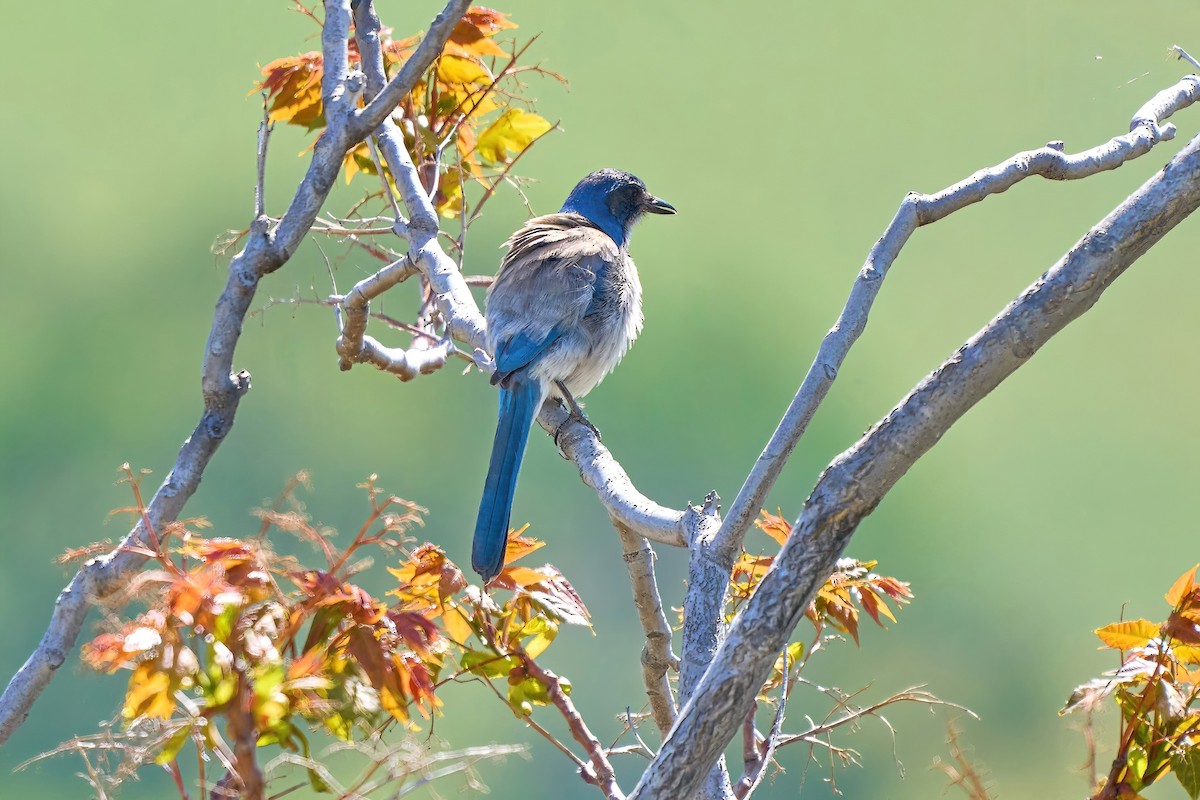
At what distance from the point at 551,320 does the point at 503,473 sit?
51cm

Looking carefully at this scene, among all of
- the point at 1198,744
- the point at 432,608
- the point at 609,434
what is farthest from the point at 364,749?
the point at 609,434

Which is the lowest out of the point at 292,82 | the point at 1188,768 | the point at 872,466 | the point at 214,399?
the point at 1188,768

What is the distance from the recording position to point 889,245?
4.88ft

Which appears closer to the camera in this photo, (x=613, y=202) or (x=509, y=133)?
(x=509, y=133)

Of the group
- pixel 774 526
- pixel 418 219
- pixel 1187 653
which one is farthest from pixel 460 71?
pixel 1187 653

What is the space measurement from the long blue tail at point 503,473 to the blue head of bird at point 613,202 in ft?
2.78

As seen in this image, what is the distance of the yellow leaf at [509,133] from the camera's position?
2.70m

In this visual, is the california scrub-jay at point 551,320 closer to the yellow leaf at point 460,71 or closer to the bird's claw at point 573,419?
the bird's claw at point 573,419

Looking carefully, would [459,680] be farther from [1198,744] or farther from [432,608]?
[1198,744]

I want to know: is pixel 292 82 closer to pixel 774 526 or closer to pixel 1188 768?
pixel 774 526

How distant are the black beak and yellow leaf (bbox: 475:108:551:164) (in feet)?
2.68

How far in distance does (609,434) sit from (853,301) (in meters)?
3.91

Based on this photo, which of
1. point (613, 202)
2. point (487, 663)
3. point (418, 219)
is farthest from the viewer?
point (613, 202)

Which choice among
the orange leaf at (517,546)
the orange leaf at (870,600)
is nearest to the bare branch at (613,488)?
the orange leaf at (517,546)
